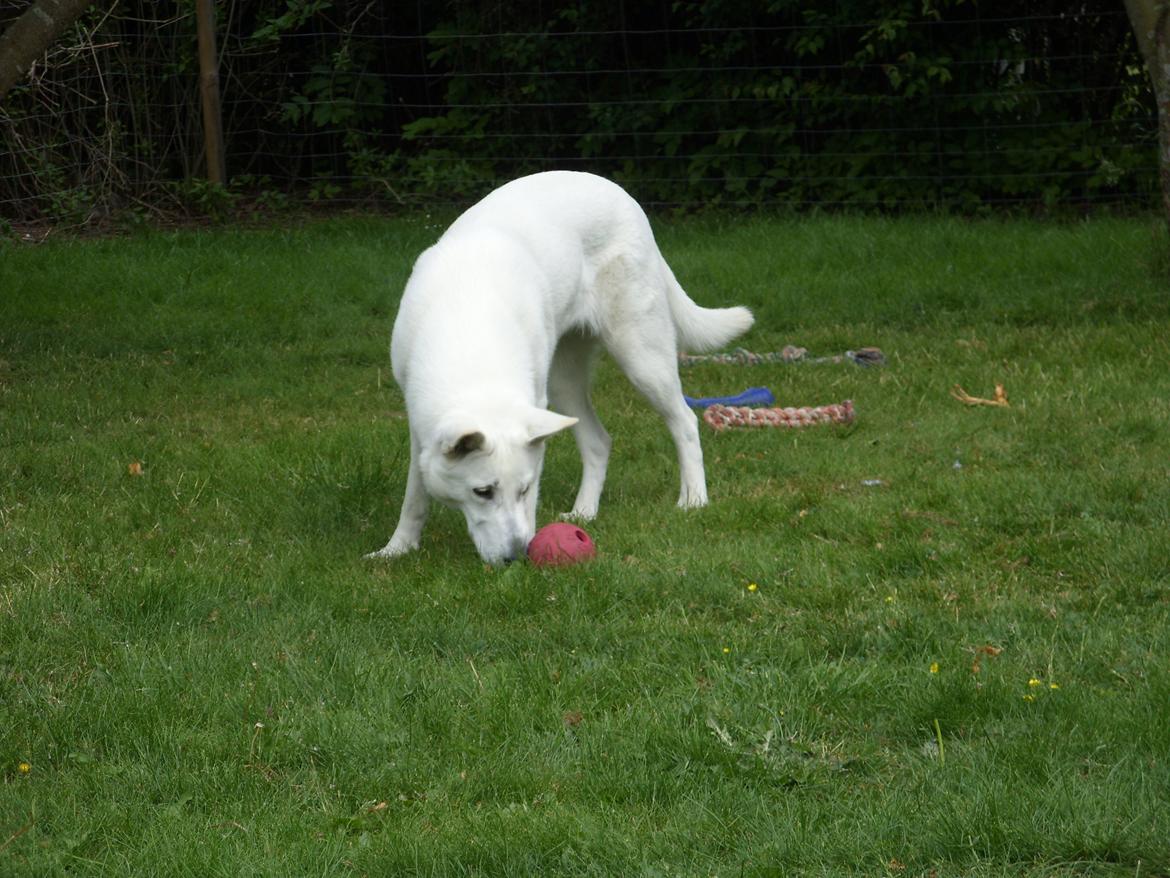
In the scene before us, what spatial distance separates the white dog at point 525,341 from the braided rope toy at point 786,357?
1772 millimetres

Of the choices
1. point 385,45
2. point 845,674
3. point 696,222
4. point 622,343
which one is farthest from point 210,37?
point 845,674

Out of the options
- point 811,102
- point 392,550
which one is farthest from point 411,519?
point 811,102

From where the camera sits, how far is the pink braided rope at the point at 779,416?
22.3 feet

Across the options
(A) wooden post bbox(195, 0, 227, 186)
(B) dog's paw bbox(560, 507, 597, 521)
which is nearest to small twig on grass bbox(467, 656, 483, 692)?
(B) dog's paw bbox(560, 507, 597, 521)

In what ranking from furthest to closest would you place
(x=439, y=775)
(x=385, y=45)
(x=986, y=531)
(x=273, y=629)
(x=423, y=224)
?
1. (x=385, y=45)
2. (x=423, y=224)
3. (x=986, y=531)
4. (x=273, y=629)
5. (x=439, y=775)

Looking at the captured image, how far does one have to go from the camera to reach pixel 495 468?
4.74 metres

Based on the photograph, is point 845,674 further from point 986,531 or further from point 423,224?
point 423,224

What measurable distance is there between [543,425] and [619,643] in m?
0.92

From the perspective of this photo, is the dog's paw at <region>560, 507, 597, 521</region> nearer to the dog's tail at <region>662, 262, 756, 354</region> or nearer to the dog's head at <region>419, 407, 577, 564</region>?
the dog's head at <region>419, 407, 577, 564</region>

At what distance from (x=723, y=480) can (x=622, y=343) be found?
702mm

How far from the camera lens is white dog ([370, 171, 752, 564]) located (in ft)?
15.8

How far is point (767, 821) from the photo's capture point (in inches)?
122

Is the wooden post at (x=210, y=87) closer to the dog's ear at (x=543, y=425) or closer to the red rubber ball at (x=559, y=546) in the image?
the dog's ear at (x=543, y=425)

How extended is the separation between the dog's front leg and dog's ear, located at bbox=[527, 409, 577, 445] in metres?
0.55
